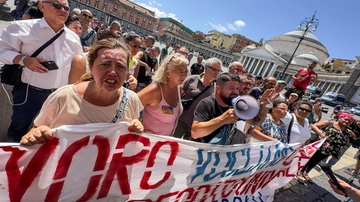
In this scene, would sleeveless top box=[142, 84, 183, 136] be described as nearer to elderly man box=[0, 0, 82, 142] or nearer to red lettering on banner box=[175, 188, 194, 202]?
red lettering on banner box=[175, 188, 194, 202]

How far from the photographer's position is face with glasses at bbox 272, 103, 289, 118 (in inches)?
115

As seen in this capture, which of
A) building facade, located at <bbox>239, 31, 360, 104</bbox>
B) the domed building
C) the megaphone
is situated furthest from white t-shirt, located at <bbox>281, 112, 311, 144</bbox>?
the domed building

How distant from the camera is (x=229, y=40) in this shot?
9575cm

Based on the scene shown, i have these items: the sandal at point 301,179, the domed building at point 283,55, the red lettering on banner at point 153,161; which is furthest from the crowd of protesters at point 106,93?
the domed building at point 283,55

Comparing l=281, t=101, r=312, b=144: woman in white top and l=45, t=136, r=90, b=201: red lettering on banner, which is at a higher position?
l=281, t=101, r=312, b=144: woman in white top

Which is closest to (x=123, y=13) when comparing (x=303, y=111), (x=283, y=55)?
(x=283, y=55)

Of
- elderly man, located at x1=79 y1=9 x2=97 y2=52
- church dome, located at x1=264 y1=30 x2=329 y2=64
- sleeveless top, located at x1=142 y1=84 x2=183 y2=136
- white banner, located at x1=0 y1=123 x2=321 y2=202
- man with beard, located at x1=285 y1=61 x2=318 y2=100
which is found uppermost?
church dome, located at x1=264 y1=30 x2=329 y2=64

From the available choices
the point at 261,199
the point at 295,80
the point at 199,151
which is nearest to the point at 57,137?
the point at 199,151

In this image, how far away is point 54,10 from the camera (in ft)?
5.76

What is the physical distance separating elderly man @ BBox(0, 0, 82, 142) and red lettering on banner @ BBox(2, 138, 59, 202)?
758mm

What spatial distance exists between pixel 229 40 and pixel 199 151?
101626 millimetres

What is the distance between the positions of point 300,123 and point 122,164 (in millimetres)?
3074

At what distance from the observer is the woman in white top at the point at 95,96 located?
4.05 feet

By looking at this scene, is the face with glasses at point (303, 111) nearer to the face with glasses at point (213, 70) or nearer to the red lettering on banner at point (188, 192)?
the face with glasses at point (213, 70)
